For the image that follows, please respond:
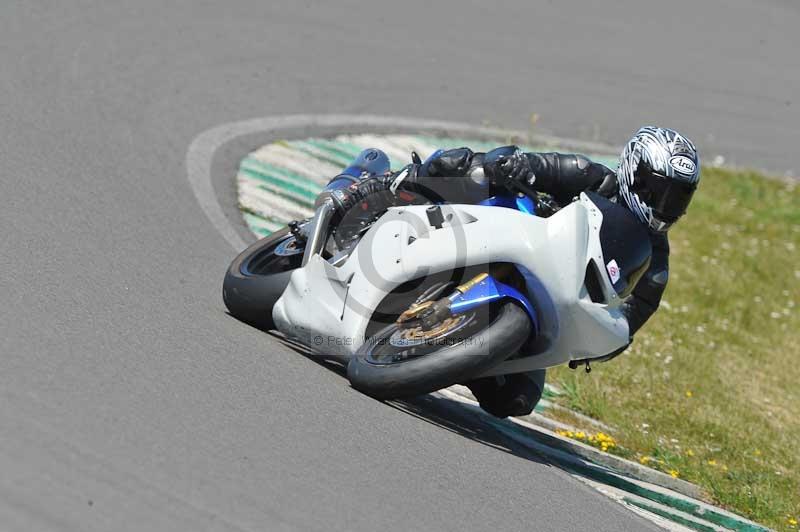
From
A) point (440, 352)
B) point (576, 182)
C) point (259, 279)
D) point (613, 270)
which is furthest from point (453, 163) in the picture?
point (259, 279)

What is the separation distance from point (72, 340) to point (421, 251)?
1654mm

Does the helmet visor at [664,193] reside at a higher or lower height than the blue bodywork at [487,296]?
higher

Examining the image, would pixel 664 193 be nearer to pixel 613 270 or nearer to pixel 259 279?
pixel 613 270

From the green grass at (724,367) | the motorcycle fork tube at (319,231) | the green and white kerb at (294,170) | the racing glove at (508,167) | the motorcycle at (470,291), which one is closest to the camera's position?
the motorcycle at (470,291)

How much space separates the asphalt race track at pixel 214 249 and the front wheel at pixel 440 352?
11 cm

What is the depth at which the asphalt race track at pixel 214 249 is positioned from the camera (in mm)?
3785

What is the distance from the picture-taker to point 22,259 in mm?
5355

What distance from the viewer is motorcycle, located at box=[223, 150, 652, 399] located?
519 centimetres

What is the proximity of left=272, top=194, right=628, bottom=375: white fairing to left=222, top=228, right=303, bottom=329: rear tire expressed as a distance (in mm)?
191

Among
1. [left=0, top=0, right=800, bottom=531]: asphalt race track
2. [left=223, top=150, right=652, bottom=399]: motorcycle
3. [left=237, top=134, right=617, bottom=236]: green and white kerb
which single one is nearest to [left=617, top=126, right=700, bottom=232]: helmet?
[left=223, top=150, right=652, bottom=399]: motorcycle

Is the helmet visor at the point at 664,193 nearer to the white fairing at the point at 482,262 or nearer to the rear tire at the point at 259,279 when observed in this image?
the white fairing at the point at 482,262

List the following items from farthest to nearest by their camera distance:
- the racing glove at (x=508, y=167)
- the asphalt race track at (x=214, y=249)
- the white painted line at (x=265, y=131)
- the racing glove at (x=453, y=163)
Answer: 1. the white painted line at (x=265, y=131)
2. the racing glove at (x=453, y=163)
3. the racing glove at (x=508, y=167)
4. the asphalt race track at (x=214, y=249)

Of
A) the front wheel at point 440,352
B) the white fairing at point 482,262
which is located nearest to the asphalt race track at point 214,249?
the front wheel at point 440,352

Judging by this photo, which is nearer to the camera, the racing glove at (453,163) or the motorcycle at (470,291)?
the motorcycle at (470,291)
